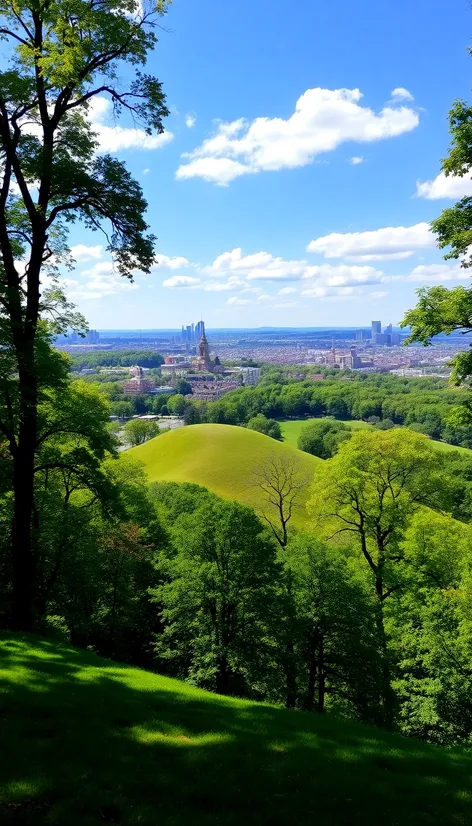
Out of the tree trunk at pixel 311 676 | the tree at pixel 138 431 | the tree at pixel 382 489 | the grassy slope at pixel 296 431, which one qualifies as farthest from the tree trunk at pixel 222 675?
the grassy slope at pixel 296 431

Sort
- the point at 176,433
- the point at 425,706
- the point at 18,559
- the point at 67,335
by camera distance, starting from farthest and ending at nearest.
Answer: the point at 176,433
the point at 425,706
the point at 67,335
the point at 18,559

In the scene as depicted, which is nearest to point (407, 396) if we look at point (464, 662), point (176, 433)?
point (176, 433)

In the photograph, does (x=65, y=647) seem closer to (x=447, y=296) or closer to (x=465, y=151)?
(x=447, y=296)

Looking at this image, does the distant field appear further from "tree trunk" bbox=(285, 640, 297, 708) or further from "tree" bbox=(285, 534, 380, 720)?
"tree trunk" bbox=(285, 640, 297, 708)

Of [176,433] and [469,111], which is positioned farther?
[176,433]

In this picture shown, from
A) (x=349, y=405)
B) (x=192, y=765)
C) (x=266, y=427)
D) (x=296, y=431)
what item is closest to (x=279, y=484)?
(x=192, y=765)
